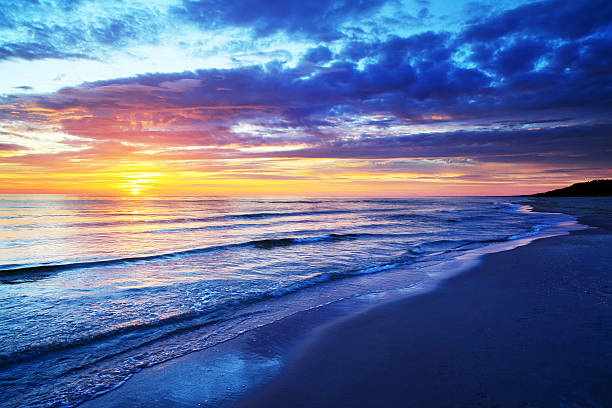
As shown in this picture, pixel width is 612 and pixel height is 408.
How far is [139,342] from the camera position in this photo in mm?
5445

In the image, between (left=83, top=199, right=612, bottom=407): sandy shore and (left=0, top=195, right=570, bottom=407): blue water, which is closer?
(left=83, top=199, right=612, bottom=407): sandy shore

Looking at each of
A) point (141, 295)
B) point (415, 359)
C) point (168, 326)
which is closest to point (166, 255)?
point (141, 295)

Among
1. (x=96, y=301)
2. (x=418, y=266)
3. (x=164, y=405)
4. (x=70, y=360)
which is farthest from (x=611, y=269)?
(x=96, y=301)

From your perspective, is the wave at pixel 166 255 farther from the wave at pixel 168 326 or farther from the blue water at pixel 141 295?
the wave at pixel 168 326

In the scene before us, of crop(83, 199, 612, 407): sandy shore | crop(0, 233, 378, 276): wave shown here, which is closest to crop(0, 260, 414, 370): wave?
crop(83, 199, 612, 407): sandy shore

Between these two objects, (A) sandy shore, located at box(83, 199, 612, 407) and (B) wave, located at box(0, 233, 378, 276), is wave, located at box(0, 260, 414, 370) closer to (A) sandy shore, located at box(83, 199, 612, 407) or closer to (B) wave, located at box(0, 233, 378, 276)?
(A) sandy shore, located at box(83, 199, 612, 407)

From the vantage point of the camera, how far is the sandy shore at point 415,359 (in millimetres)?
3408

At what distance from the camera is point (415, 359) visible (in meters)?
4.27

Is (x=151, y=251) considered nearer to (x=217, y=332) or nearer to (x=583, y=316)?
(x=217, y=332)

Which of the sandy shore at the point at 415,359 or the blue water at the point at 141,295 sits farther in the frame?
the blue water at the point at 141,295

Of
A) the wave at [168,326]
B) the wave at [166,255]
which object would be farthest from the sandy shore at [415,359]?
the wave at [166,255]

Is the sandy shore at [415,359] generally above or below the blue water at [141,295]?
above

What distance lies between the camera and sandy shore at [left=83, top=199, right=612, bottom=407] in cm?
341

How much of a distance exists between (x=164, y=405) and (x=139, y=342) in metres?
2.25
